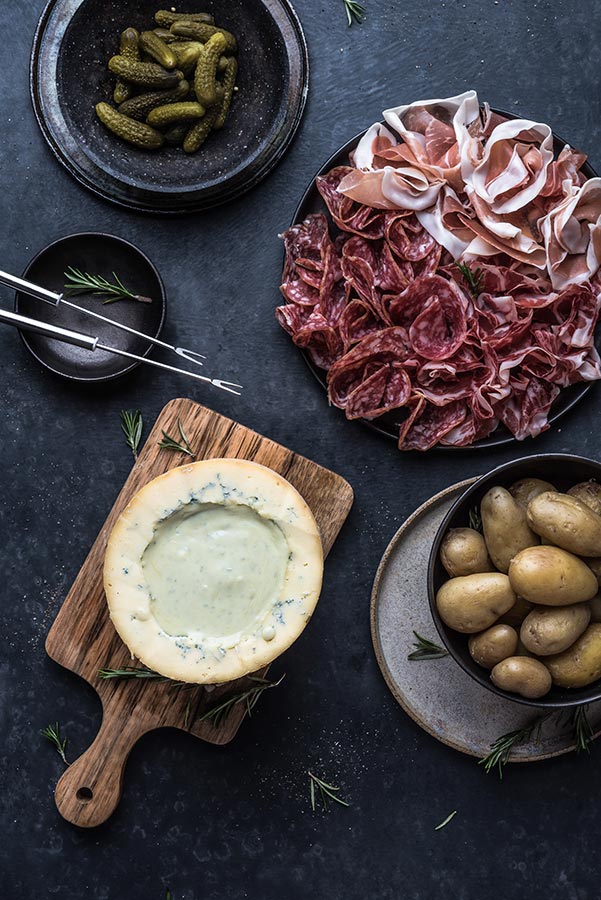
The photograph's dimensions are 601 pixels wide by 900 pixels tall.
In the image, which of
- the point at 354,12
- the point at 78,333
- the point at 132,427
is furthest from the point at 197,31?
the point at 132,427

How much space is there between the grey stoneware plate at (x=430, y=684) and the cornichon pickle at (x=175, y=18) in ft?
3.86

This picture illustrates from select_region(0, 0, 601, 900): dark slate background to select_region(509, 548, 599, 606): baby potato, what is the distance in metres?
0.38

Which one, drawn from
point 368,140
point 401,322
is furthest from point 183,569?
point 368,140

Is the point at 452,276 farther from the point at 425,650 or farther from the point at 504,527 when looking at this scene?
the point at 425,650

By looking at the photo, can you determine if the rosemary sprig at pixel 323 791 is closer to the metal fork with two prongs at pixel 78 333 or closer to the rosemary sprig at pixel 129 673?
the rosemary sprig at pixel 129 673

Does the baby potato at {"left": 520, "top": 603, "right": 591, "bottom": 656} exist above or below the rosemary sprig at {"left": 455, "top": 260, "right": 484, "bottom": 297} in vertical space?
below

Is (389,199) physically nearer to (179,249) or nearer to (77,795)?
(179,249)

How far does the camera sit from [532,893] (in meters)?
1.92

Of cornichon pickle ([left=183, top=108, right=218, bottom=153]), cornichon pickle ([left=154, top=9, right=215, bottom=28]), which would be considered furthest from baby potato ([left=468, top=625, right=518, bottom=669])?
cornichon pickle ([left=154, top=9, right=215, bottom=28])

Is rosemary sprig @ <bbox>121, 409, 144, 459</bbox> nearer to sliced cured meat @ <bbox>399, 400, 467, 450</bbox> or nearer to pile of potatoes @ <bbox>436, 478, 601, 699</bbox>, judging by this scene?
sliced cured meat @ <bbox>399, 400, 467, 450</bbox>

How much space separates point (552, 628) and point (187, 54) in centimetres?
138

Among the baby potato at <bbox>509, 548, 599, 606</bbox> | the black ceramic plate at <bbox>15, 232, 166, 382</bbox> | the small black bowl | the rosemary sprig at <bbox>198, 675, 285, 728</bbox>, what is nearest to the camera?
the baby potato at <bbox>509, 548, 599, 606</bbox>

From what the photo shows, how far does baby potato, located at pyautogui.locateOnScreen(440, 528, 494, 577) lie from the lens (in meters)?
1.67

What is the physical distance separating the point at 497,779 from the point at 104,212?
1.55 meters
